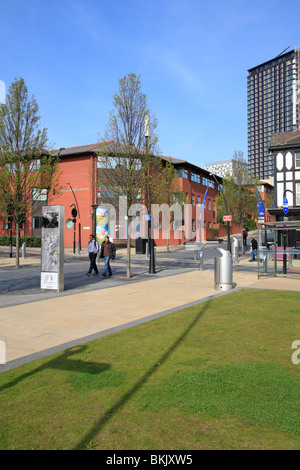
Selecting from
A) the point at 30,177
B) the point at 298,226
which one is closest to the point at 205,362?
the point at 298,226

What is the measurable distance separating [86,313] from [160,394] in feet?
16.2

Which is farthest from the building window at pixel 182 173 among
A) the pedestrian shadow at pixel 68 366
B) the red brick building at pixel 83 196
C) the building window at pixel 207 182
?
the pedestrian shadow at pixel 68 366

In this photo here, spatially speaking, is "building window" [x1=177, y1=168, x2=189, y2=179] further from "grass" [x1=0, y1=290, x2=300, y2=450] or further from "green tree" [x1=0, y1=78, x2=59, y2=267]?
"grass" [x1=0, y1=290, x2=300, y2=450]

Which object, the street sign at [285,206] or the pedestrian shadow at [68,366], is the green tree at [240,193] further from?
the pedestrian shadow at [68,366]

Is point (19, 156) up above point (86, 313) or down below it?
above

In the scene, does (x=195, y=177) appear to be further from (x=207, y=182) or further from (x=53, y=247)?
(x=53, y=247)

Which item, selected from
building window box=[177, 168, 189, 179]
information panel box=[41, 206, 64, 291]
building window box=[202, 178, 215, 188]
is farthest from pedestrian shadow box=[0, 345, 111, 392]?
building window box=[202, 178, 215, 188]

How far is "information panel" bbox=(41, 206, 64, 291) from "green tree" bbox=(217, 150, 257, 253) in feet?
73.8

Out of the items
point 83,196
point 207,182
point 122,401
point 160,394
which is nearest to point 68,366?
point 122,401

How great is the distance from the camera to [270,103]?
173 metres

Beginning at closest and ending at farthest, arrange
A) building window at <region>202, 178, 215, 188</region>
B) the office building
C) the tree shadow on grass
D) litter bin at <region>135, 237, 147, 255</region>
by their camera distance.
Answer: the tree shadow on grass < litter bin at <region>135, 237, 147, 255</region> < building window at <region>202, 178, 215, 188</region> < the office building

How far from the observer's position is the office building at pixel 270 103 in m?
161

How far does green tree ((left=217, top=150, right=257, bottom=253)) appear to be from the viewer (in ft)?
105
